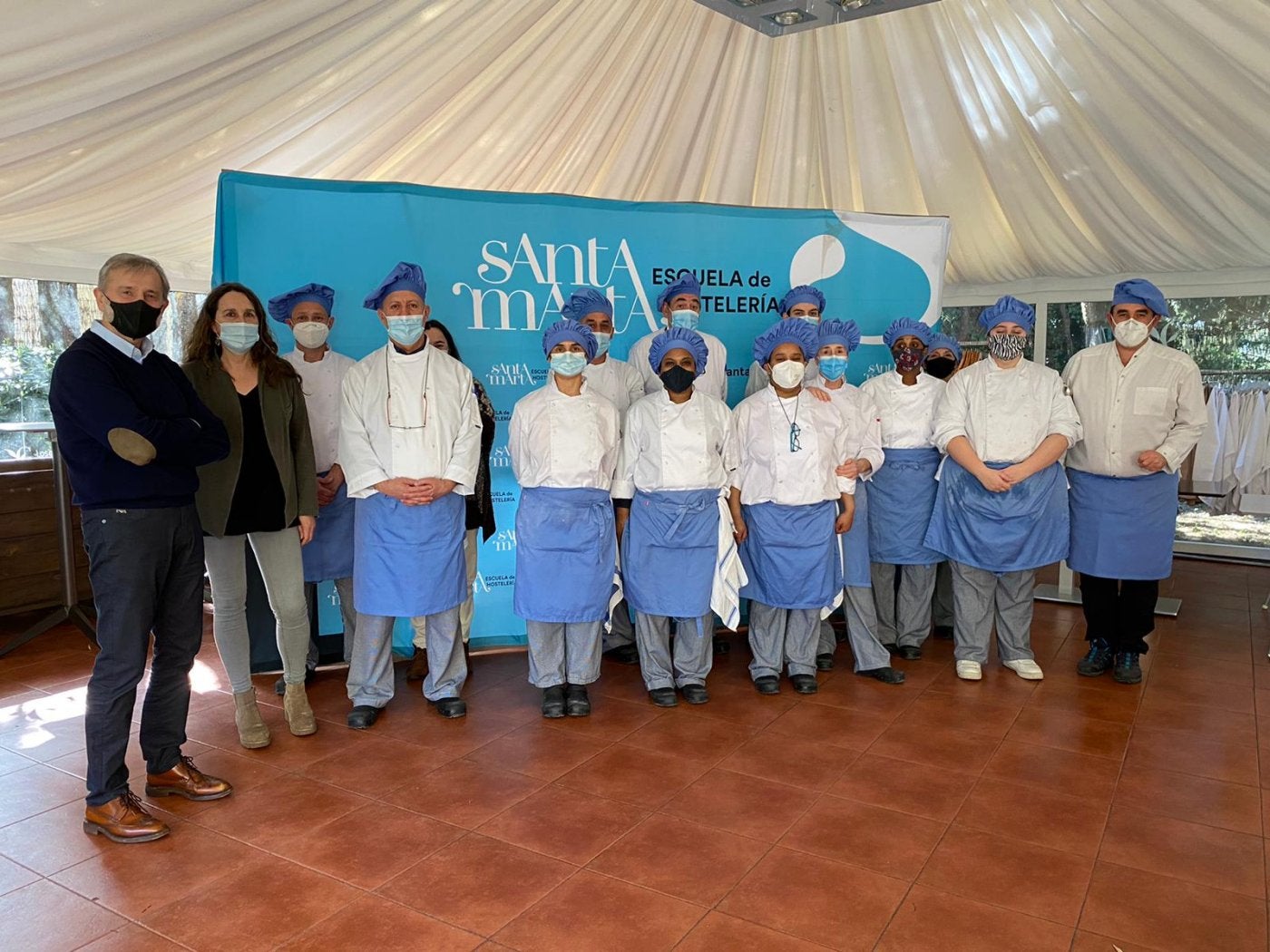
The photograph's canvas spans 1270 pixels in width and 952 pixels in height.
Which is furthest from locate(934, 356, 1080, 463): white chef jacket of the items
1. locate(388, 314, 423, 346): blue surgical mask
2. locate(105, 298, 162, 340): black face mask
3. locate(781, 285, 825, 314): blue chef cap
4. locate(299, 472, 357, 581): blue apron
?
locate(105, 298, 162, 340): black face mask

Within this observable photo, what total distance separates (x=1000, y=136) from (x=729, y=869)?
4.60 metres

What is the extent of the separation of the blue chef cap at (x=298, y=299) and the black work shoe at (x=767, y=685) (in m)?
2.38

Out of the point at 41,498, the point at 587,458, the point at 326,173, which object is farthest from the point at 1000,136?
the point at 41,498

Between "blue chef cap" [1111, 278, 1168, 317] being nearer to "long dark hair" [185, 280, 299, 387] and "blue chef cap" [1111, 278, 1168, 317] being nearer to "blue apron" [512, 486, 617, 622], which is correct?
"blue apron" [512, 486, 617, 622]

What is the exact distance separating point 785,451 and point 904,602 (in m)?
1.21

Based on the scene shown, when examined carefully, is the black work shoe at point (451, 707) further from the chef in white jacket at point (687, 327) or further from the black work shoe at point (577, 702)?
the chef in white jacket at point (687, 327)

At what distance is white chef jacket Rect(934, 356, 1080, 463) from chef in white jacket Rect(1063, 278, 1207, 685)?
0.19m

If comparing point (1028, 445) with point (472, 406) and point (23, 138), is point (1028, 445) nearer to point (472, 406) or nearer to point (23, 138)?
point (472, 406)

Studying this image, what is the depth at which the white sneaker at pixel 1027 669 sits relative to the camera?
4.02 metres

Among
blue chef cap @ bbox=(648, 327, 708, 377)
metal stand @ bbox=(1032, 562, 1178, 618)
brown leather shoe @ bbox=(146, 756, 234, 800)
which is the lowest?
metal stand @ bbox=(1032, 562, 1178, 618)

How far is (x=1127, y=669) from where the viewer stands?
4012mm

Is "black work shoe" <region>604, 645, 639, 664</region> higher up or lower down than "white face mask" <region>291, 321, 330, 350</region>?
Result: lower down

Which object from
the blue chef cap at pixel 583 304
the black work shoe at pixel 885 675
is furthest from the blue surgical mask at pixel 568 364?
the black work shoe at pixel 885 675

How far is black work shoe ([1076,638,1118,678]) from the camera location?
13.4 ft
